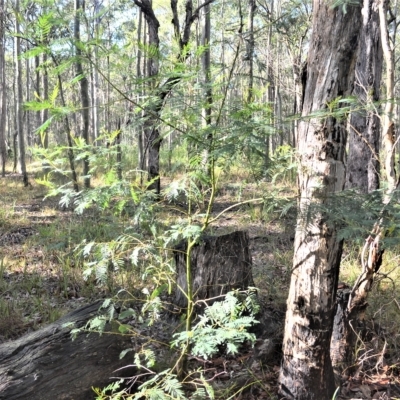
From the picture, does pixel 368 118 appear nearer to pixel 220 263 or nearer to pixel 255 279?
pixel 255 279

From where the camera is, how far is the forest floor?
2787 mm

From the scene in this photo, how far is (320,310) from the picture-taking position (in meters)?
2.31

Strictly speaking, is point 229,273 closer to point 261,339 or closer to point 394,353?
point 261,339

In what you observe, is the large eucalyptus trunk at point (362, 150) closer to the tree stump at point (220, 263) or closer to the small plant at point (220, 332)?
the tree stump at point (220, 263)

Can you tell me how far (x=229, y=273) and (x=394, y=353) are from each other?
142cm

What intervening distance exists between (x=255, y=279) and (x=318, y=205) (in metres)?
2.65

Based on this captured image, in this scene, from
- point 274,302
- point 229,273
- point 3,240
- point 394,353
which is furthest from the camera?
point 3,240

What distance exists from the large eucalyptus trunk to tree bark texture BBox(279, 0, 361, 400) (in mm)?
469

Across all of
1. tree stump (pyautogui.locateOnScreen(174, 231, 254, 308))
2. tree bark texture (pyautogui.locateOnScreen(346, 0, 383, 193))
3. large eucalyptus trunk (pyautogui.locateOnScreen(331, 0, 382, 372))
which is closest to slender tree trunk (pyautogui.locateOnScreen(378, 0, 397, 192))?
large eucalyptus trunk (pyautogui.locateOnScreen(331, 0, 382, 372))

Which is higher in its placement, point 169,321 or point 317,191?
point 317,191

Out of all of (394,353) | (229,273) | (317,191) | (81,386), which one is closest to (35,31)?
(317,191)

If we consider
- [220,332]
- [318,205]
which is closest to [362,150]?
[318,205]

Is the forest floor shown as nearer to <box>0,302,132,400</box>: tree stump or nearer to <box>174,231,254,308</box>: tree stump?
<box>174,231,254,308</box>: tree stump

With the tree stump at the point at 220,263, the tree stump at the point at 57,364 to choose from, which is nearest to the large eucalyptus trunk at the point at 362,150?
the tree stump at the point at 220,263
